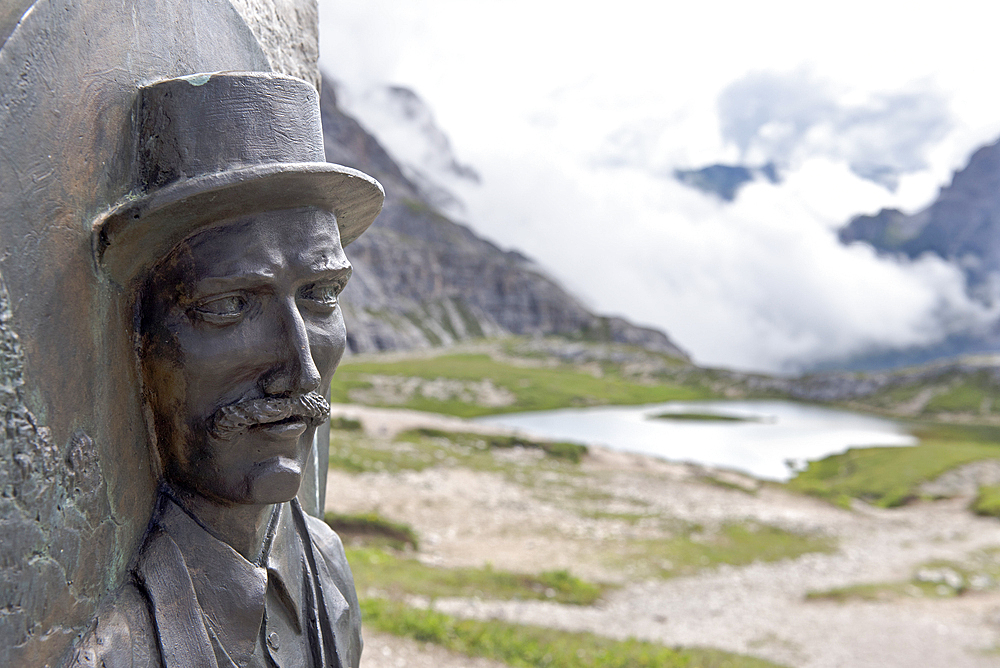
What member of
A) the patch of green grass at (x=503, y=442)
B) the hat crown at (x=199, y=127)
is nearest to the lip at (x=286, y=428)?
the hat crown at (x=199, y=127)

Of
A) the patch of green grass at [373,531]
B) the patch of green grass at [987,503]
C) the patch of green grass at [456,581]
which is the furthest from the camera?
the patch of green grass at [987,503]

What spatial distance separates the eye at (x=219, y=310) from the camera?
6.87ft

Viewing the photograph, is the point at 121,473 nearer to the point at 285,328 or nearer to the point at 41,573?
the point at 41,573

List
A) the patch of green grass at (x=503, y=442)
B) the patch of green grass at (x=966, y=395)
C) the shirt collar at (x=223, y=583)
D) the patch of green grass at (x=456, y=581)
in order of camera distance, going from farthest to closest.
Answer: the patch of green grass at (x=966, y=395) < the patch of green grass at (x=503, y=442) < the patch of green grass at (x=456, y=581) < the shirt collar at (x=223, y=583)

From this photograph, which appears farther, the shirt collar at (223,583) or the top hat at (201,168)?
the shirt collar at (223,583)

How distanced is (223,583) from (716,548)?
17751 mm

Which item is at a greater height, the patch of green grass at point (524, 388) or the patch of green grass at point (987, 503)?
the patch of green grass at point (524, 388)

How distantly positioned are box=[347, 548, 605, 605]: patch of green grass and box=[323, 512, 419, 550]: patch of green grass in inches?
29.0

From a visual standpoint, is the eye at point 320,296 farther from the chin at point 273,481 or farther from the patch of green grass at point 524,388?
the patch of green grass at point 524,388

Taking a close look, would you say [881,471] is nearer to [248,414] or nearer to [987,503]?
[987,503]

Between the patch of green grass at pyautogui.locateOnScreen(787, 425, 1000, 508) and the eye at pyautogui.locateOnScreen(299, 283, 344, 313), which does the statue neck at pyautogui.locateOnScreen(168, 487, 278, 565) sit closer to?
the eye at pyautogui.locateOnScreen(299, 283, 344, 313)

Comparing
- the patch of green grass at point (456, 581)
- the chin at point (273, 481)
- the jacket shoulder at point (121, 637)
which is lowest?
the patch of green grass at point (456, 581)

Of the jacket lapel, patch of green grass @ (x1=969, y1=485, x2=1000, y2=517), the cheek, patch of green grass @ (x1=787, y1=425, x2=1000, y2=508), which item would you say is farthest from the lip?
patch of green grass @ (x1=969, y1=485, x2=1000, y2=517)

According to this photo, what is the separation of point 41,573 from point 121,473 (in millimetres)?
345
